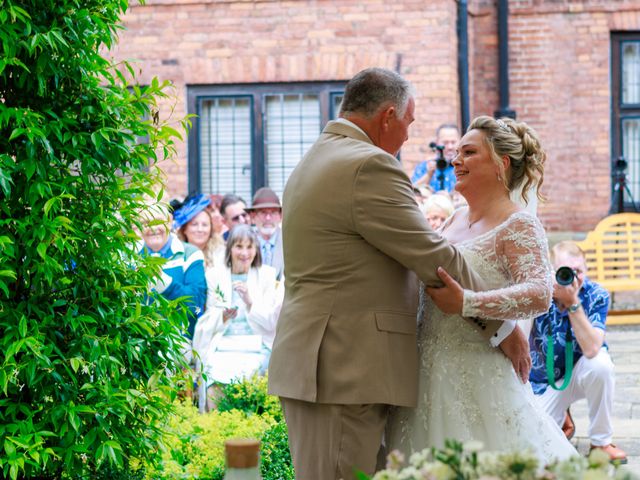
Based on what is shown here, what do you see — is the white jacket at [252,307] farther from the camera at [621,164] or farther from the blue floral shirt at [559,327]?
the camera at [621,164]

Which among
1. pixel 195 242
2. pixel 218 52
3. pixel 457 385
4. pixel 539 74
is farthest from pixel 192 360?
pixel 539 74

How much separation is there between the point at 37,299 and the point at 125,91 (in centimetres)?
90

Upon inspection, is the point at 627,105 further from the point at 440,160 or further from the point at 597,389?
the point at 597,389

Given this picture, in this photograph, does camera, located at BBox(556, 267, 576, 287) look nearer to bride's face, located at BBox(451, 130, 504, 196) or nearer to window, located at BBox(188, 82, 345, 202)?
bride's face, located at BBox(451, 130, 504, 196)

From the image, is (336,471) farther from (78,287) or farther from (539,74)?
(539,74)

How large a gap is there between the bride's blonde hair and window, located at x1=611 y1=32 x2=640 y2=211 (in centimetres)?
1100

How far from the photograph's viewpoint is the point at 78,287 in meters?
4.16

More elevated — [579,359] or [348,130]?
[348,130]

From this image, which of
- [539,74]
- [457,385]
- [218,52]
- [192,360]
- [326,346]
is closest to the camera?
[326,346]

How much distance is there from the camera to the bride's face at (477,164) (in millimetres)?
3955

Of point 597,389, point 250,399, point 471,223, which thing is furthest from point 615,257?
point 471,223

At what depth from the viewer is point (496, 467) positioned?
1.89 metres

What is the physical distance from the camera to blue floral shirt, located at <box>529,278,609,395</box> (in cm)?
654

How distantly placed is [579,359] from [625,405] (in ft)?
6.34
